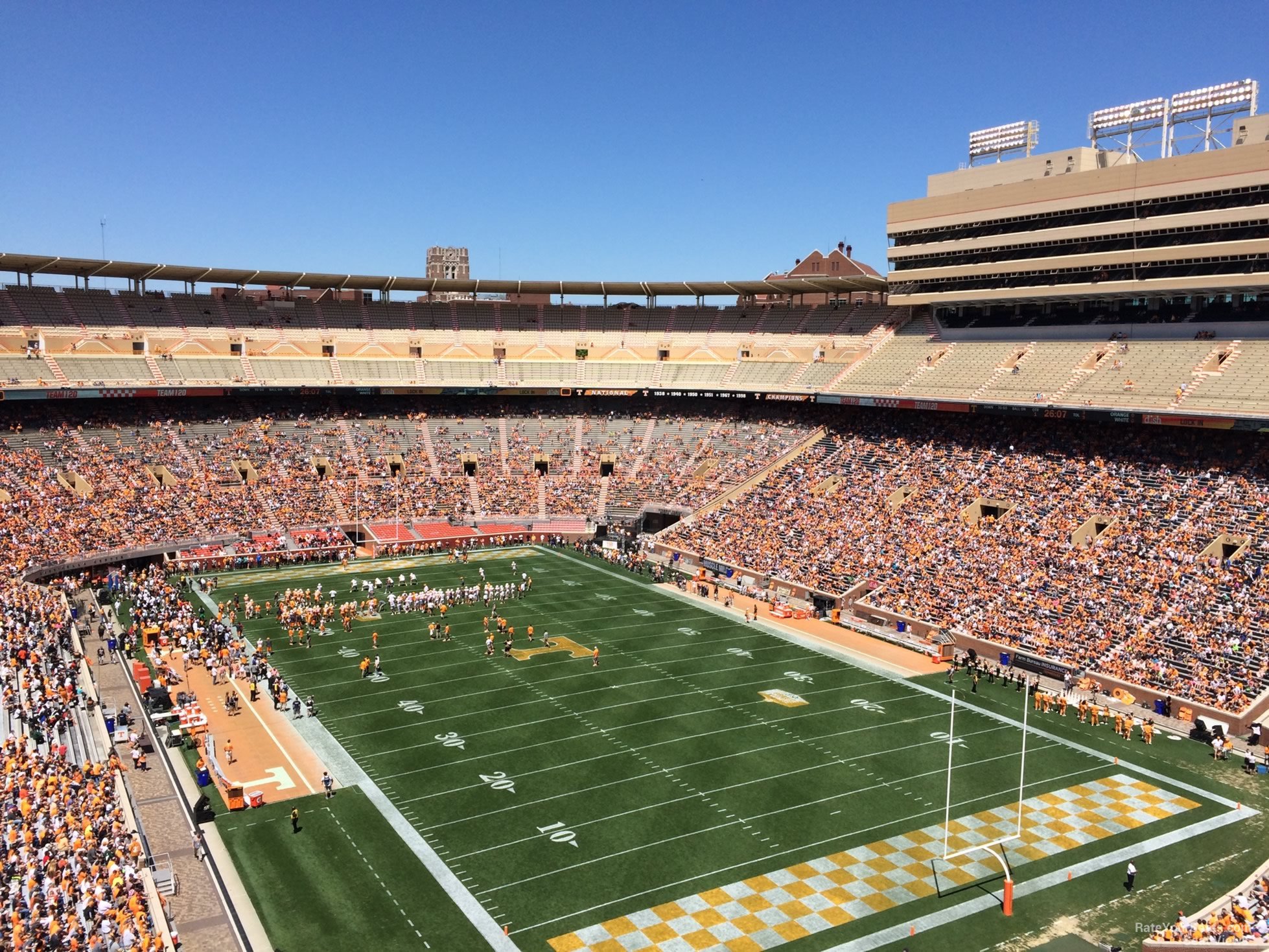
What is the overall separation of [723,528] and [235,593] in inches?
912

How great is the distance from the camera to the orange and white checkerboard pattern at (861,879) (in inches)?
687

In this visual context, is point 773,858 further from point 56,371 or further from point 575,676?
point 56,371

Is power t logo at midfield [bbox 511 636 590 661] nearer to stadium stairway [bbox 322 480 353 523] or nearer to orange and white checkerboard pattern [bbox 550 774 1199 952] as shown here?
orange and white checkerboard pattern [bbox 550 774 1199 952]

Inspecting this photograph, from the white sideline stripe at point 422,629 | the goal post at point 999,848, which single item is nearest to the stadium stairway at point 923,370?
the white sideline stripe at point 422,629

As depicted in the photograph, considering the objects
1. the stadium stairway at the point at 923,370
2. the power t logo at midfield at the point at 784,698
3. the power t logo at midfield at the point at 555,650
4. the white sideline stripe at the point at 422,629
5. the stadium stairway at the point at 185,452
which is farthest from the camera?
the stadium stairway at the point at 185,452

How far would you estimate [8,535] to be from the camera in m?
39.6

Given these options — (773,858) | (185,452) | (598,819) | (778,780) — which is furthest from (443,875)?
(185,452)

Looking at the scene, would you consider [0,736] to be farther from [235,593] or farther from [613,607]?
[613,607]

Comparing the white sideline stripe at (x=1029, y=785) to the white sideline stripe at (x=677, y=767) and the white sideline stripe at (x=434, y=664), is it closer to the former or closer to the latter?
the white sideline stripe at (x=677, y=767)

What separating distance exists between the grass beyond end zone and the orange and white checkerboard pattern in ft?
9.06

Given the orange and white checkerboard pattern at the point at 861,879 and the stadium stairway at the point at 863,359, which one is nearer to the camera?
the orange and white checkerboard pattern at the point at 861,879

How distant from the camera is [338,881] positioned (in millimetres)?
19062

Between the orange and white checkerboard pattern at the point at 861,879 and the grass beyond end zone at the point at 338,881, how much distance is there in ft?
9.06

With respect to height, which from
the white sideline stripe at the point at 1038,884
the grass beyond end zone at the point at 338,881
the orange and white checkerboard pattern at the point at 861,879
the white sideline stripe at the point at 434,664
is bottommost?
the white sideline stripe at the point at 1038,884
